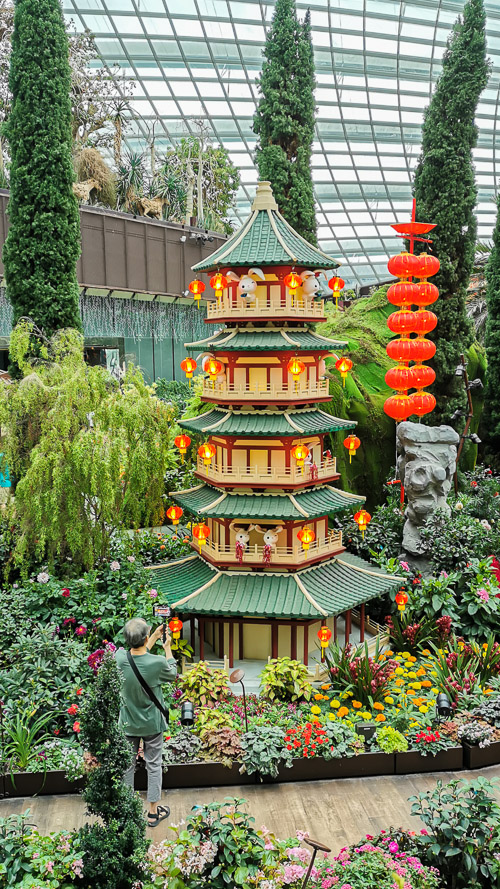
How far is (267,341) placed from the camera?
11.9 m

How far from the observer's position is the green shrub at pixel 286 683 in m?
10.6

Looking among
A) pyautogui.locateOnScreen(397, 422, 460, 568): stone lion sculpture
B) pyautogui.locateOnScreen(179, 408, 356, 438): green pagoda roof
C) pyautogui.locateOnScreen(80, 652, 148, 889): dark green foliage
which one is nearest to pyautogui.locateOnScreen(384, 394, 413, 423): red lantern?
pyautogui.locateOnScreen(397, 422, 460, 568): stone lion sculpture

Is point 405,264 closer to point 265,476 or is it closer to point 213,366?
point 213,366

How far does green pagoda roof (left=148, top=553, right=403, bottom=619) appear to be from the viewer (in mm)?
11539

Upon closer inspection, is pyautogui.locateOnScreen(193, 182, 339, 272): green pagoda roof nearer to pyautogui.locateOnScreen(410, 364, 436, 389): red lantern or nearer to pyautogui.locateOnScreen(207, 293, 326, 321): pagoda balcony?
pyautogui.locateOnScreen(207, 293, 326, 321): pagoda balcony

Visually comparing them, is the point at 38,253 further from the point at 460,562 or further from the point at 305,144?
the point at 460,562

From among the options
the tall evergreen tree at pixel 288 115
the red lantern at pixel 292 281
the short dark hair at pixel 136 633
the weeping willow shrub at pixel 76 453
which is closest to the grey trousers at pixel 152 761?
the short dark hair at pixel 136 633

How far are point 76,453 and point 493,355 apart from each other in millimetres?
14350

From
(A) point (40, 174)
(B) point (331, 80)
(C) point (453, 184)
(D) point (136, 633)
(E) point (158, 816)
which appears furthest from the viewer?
(B) point (331, 80)

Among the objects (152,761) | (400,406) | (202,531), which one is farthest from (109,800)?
(400,406)

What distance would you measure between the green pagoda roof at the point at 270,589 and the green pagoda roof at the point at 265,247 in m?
5.34

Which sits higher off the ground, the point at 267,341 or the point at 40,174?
the point at 40,174

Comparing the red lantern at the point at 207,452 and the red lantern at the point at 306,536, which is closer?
the red lantern at the point at 306,536

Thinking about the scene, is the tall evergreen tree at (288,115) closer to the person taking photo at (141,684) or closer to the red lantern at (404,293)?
the red lantern at (404,293)
